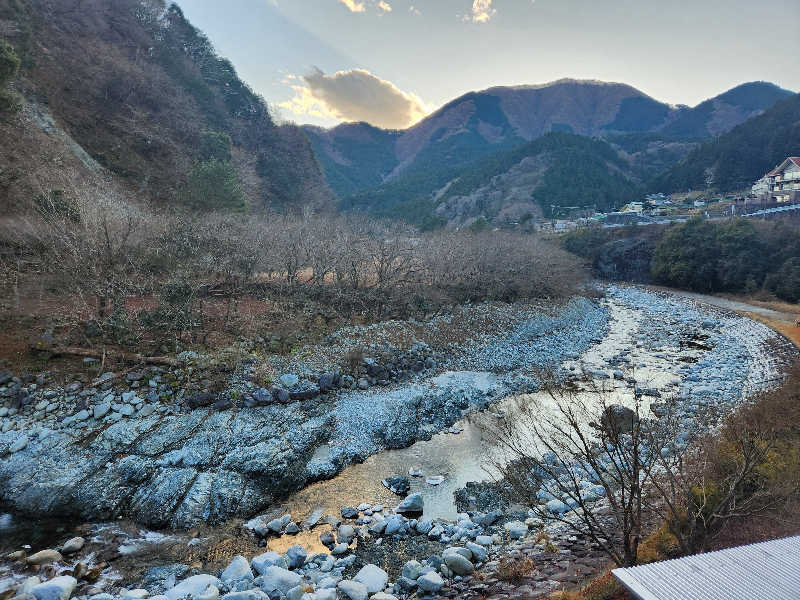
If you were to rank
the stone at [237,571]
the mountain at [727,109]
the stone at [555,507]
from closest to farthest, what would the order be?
1. the stone at [237,571]
2. the stone at [555,507]
3. the mountain at [727,109]

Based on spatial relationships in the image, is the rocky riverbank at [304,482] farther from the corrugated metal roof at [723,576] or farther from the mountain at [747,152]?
the mountain at [747,152]

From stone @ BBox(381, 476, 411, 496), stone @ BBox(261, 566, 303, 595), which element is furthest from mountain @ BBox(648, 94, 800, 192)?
stone @ BBox(261, 566, 303, 595)

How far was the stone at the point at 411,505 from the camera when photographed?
8.82m

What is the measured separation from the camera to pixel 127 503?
8.67 meters

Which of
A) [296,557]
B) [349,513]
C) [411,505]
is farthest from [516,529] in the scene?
[296,557]

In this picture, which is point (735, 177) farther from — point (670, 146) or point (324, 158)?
point (324, 158)

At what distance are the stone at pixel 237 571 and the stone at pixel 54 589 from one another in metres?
2.23

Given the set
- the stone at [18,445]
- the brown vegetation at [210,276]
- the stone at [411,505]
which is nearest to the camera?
the stone at [411,505]

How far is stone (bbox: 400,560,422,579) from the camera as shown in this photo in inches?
264

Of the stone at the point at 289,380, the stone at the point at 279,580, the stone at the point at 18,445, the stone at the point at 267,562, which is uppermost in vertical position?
the stone at the point at 289,380

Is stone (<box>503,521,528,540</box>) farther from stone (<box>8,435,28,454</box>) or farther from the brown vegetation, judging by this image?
stone (<box>8,435,28,454</box>)

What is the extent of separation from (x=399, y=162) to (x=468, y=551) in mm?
147095

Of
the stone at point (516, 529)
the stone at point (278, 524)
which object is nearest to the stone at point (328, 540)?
the stone at point (278, 524)

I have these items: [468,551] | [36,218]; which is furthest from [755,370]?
[36,218]
